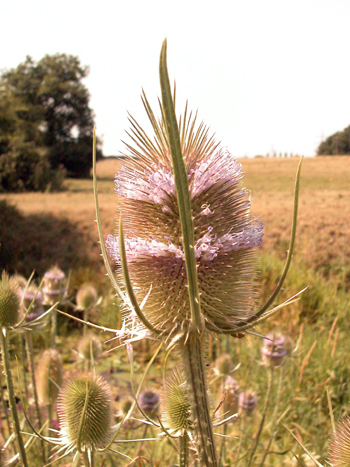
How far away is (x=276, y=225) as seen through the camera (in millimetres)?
7402

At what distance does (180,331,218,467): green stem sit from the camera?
1055 mm

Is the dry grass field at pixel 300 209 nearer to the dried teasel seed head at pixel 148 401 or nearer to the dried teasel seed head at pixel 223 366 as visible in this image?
the dried teasel seed head at pixel 223 366

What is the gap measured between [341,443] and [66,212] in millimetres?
8761

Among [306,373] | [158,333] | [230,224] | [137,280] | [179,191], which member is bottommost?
[306,373]

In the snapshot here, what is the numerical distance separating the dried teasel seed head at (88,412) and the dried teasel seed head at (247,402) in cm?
123

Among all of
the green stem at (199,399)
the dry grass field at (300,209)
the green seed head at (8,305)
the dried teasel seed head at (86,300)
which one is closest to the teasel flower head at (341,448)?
the green stem at (199,399)

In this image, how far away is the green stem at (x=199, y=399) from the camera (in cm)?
105

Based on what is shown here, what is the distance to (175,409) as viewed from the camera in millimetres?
1455

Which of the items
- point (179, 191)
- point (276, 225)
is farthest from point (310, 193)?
point (179, 191)

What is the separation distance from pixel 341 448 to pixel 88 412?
2.94 ft

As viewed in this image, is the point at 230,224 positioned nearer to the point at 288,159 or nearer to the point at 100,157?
the point at 288,159

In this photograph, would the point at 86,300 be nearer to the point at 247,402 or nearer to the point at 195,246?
the point at 247,402

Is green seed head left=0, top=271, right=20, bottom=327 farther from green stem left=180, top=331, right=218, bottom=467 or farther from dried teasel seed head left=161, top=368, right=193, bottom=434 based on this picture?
green stem left=180, top=331, right=218, bottom=467

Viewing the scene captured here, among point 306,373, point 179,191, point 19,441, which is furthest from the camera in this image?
point 306,373
